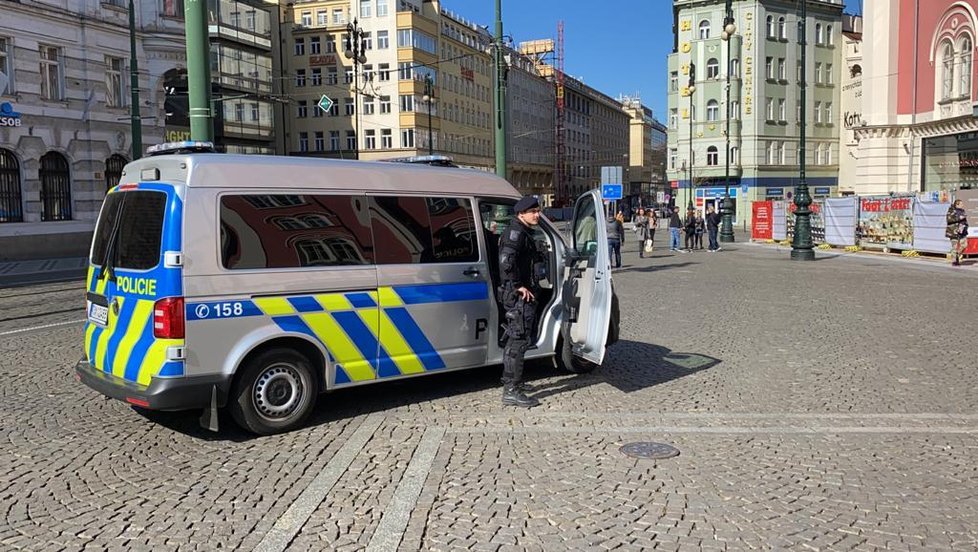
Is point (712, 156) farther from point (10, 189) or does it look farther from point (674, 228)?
point (10, 189)

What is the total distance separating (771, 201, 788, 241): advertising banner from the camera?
3488 cm

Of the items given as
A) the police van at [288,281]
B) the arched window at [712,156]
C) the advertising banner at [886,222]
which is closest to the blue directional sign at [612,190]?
the advertising banner at [886,222]

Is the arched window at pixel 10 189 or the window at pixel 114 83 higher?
the window at pixel 114 83

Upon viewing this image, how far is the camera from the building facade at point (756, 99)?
6209cm

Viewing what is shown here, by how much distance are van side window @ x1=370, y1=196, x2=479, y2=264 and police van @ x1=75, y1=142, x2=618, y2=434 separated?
12 mm

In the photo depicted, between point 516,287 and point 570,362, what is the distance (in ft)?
4.25

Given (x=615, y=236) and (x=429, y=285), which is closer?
(x=429, y=285)

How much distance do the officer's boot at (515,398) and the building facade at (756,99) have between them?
57.9m

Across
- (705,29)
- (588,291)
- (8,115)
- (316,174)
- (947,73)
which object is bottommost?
(588,291)

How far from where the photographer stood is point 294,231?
6.12 metres

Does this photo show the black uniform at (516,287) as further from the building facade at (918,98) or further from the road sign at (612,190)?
the building facade at (918,98)

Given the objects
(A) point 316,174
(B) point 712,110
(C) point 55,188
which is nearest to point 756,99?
(B) point 712,110

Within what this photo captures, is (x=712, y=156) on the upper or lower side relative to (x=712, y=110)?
lower

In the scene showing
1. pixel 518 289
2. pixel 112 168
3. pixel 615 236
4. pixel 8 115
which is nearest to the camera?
pixel 518 289
